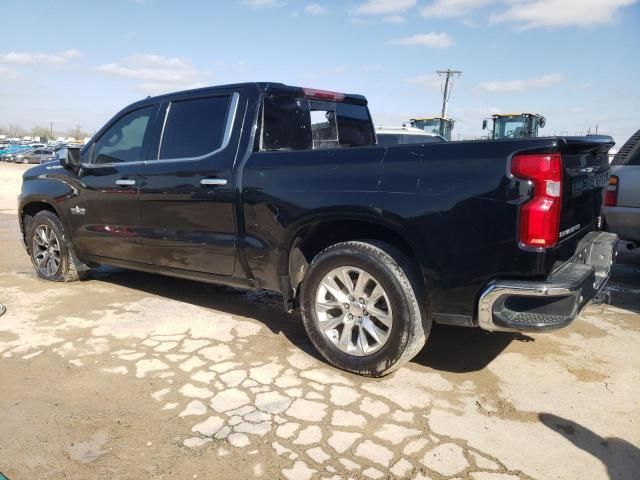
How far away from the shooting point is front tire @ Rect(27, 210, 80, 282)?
5547mm

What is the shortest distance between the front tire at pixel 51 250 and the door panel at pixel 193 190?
1.48 metres

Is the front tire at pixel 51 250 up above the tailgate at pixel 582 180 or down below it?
below

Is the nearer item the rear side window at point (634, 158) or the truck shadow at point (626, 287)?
the truck shadow at point (626, 287)

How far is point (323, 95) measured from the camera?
4.55 meters

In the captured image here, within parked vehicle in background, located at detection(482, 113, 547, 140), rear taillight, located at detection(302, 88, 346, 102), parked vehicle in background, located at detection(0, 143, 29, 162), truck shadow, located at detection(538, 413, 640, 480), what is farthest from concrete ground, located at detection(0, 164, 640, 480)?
parked vehicle in background, located at detection(0, 143, 29, 162)

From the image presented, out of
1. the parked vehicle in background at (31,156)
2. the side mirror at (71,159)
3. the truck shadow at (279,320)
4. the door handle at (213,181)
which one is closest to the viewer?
the truck shadow at (279,320)

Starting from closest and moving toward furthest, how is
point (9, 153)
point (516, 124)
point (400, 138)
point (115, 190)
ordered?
1. point (115, 190)
2. point (400, 138)
3. point (516, 124)
4. point (9, 153)

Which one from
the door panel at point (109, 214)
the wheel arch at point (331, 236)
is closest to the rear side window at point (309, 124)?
the wheel arch at point (331, 236)

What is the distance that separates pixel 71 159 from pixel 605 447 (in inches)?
193

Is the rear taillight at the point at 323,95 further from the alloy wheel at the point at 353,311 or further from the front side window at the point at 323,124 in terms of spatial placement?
the alloy wheel at the point at 353,311

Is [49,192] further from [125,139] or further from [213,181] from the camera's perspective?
[213,181]

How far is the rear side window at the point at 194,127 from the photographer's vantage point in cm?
413

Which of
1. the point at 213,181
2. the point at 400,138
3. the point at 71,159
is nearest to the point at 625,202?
the point at 213,181

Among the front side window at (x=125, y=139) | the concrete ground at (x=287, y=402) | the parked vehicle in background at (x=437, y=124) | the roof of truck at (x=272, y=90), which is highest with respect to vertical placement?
the parked vehicle in background at (x=437, y=124)
